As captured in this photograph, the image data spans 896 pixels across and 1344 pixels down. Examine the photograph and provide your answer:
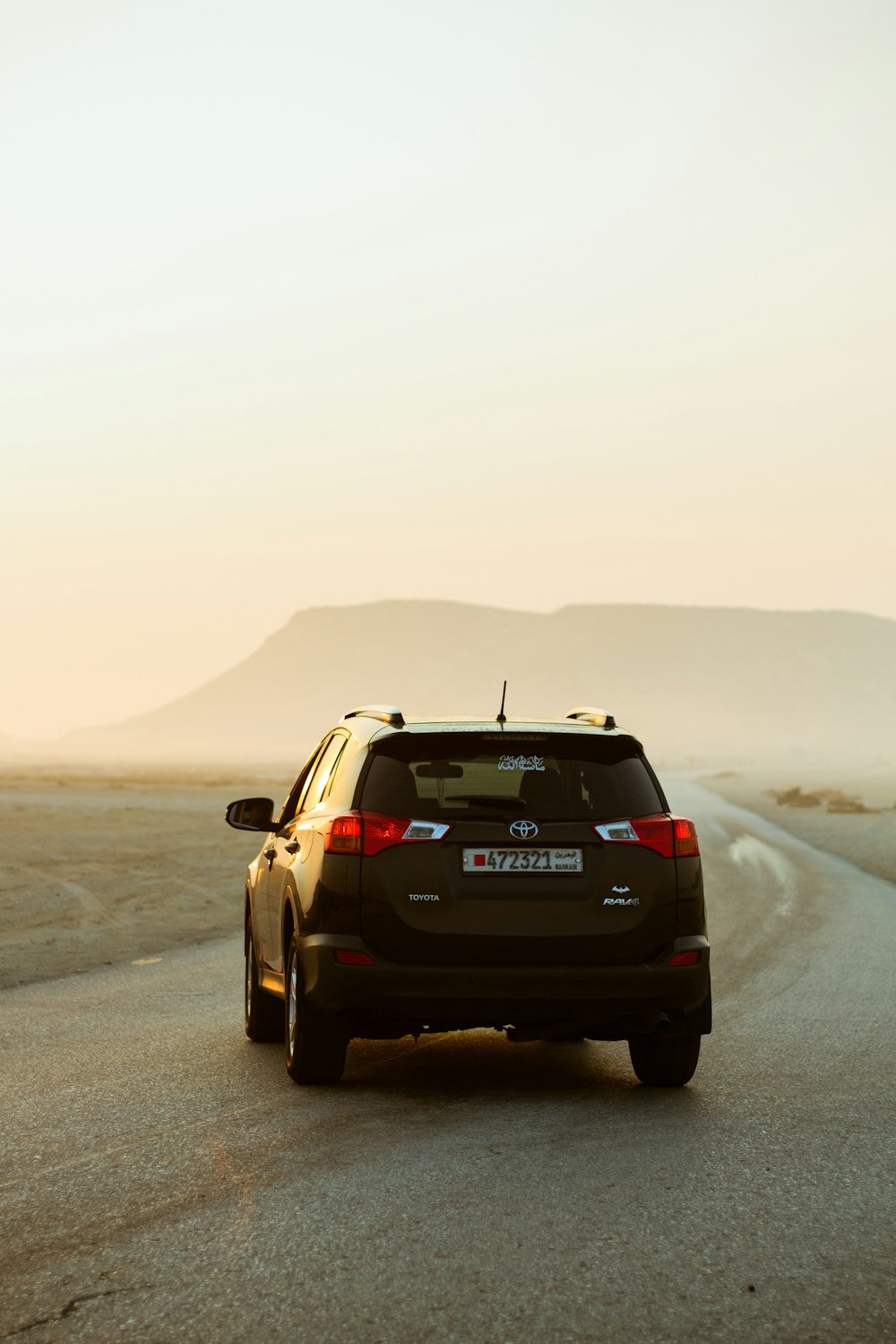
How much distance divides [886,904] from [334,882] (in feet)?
40.5

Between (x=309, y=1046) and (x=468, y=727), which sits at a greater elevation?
(x=468, y=727)

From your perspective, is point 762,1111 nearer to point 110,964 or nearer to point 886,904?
point 110,964

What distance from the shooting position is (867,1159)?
21.1 ft

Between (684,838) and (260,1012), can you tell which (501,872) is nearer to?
(684,838)

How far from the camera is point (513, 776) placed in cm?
800

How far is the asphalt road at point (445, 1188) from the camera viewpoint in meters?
4.52

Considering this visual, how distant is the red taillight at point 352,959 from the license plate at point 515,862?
0.59 m

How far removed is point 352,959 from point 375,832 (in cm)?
57

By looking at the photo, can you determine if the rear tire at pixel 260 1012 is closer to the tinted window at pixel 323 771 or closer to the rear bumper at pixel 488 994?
the tinted window at pixel 323 771

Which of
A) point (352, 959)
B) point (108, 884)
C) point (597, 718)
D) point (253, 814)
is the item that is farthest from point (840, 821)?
point (352, 959)

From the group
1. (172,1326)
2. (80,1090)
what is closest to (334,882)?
(80,1090)

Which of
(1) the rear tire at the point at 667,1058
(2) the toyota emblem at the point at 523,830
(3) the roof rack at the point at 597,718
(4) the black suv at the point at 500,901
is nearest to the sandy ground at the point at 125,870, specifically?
(4) the black suv at the point at 500,901

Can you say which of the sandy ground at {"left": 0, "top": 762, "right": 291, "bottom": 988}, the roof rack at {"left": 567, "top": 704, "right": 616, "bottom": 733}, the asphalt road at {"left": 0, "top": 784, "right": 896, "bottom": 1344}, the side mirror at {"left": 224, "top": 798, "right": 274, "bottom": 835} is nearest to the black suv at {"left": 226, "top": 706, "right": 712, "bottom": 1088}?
the roof rack at {"left": 567, "top": 704, "right": 616, "bottom": 733}

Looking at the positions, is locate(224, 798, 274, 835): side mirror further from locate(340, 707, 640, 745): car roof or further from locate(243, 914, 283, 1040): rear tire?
locate(340, 707, 640, 745): car roof
